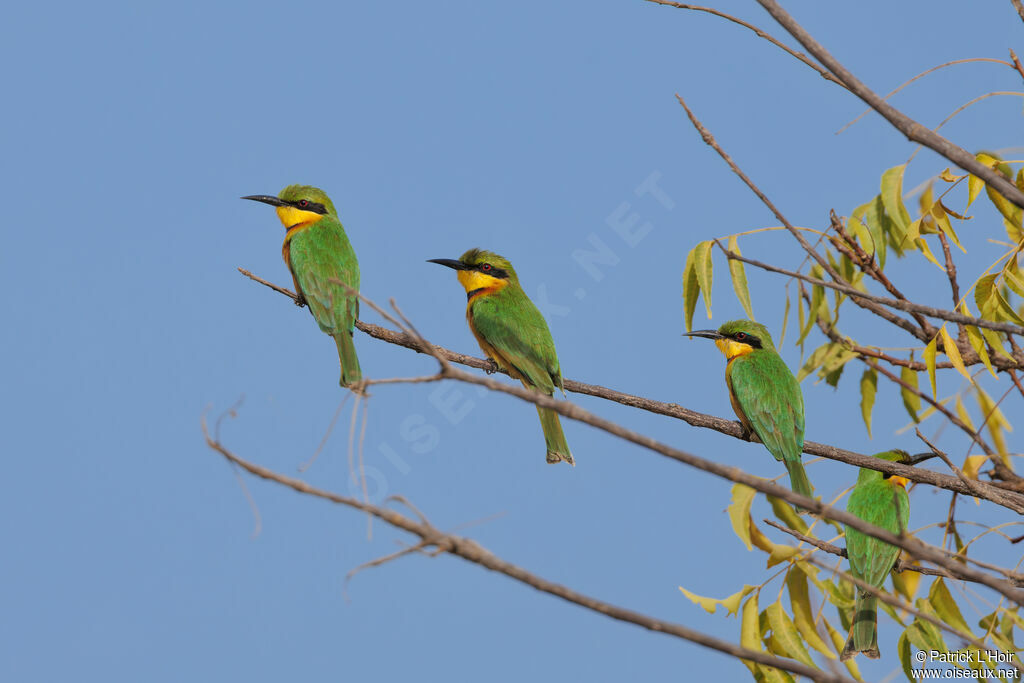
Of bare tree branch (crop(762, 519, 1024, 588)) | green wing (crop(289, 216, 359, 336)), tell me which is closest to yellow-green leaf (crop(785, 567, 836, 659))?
bare tree branch (crop(762, 519, 1024, 588))

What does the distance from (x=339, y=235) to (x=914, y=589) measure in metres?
3.38

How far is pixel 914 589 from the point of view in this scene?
4.45 meters

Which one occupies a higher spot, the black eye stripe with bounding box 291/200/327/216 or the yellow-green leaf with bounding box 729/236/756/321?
the black eye stripe with bounding box 291/200/327/216

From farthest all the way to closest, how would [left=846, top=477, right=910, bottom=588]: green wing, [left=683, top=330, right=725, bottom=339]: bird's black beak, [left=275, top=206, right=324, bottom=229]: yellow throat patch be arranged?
[left=275, top=206, right=324, bottom=229]: yellow throat patch
[left=683, top=330, right=725, bottom=339]: bird's black beak
[left=846, top=477, right=910, bottom=588]: green wing

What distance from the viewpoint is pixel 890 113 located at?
2.15 metres

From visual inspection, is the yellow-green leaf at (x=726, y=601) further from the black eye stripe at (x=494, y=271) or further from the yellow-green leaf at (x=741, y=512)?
the black eye stripe at (x=494, y=271)

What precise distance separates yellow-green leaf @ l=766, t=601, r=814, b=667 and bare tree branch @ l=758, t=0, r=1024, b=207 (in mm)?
1870

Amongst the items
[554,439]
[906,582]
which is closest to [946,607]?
[906,582]

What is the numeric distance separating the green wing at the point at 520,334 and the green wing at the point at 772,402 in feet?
2.93

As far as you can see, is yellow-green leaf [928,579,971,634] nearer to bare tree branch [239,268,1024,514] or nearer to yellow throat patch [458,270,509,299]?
bare tree branch [239,268,1024,514]

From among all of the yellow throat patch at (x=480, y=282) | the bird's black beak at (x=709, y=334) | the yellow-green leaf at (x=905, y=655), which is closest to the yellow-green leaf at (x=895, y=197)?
the yellow-green leaf at (x=905, y=655)

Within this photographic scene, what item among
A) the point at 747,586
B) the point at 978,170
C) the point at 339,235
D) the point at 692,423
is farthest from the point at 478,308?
the point at 978,170

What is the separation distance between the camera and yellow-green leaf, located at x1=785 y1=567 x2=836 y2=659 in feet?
12.2

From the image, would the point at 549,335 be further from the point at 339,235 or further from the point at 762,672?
the point at 762,672
